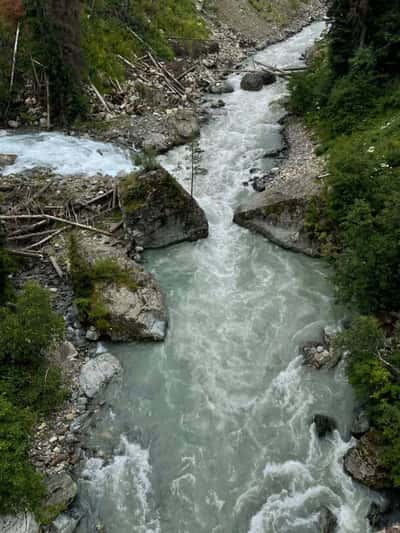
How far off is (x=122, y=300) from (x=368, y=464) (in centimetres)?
876

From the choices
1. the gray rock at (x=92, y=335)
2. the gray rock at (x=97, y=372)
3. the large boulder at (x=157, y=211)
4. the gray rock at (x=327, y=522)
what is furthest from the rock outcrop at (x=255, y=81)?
the gray rock at (x=327, y=522)

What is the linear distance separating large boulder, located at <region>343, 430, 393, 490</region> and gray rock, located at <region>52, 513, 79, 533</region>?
262 inches

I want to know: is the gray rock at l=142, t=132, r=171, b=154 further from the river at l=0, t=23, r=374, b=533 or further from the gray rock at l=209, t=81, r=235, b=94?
the gray rock at l=209, t=81, r=235, b=94

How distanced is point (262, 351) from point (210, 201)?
9051mm

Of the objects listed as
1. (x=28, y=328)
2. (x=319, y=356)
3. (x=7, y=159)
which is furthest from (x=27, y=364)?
(x=7, y=159)

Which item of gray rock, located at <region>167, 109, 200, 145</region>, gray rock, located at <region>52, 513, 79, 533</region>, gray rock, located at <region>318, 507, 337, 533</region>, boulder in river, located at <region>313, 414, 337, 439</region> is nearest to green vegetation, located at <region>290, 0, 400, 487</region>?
boulder in river, located at <region>313, 414, 337, 439</region>

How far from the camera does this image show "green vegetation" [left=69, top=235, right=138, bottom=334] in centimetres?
1399

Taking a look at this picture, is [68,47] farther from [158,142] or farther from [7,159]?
[7,159]

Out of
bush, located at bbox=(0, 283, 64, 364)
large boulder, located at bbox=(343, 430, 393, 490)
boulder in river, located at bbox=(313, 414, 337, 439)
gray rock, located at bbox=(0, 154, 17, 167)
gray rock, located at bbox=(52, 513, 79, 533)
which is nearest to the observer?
gray rock, located at bbox=(52, 513, 79, 533)

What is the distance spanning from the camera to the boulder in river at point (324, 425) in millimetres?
11334

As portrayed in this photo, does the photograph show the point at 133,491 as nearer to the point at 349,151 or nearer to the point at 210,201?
the point at 210,201

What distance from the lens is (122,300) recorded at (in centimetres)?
1440

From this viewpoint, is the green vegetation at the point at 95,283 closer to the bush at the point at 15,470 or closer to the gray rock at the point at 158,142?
the bush at the point at 15,470

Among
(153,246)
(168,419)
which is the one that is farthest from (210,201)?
(168,419)
